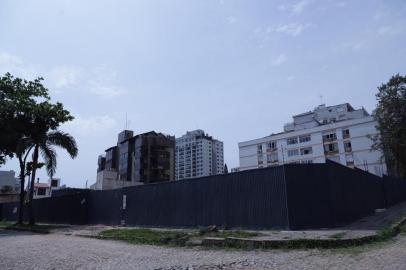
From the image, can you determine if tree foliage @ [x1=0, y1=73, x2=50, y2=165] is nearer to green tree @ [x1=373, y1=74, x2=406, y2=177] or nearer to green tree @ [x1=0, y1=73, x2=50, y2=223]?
green tree @ [x1=0, y1=73, x2=50, y2=223]

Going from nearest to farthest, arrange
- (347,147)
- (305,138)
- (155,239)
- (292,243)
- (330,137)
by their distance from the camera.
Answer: (292,243) → (155,239) → (347,147) → (330,137) → (305,138)

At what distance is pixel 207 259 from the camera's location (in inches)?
341

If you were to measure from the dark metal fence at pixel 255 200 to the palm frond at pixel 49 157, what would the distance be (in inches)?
153

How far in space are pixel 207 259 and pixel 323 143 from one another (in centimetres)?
6113

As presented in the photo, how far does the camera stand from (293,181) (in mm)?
13547

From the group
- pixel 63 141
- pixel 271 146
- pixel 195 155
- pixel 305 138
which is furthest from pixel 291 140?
pixel 195 155

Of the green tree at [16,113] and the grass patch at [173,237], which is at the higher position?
the green tree at [16,113]

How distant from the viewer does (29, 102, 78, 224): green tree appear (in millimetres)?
24250

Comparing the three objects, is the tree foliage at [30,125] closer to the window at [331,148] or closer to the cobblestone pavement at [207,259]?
the cobblestone pavement at [207,259]

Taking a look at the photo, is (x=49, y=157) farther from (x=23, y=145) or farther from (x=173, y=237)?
(x=173, y=237)

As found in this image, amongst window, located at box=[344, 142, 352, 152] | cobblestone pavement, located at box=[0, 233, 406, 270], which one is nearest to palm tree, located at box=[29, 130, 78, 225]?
cobblestone pavement, located at box=[0, 233, 406, 270]

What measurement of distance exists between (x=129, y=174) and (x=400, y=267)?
83847 millimetres

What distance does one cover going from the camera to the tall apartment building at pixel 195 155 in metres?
133

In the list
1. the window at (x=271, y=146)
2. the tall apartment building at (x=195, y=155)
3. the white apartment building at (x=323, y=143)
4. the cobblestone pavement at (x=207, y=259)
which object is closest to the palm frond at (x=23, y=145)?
the cobblestone pavement at (x=207, y=259)
